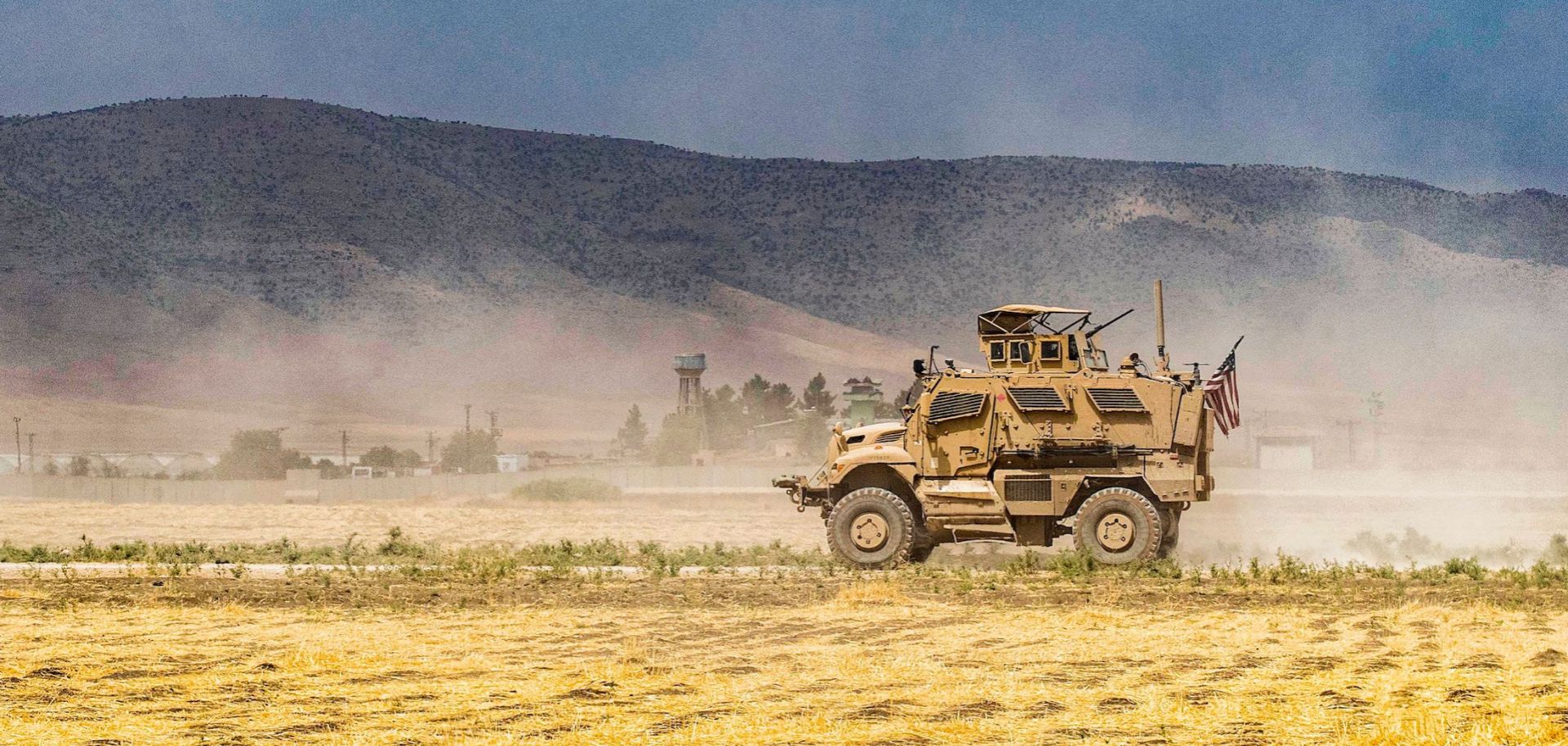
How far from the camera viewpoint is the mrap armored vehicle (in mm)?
27766

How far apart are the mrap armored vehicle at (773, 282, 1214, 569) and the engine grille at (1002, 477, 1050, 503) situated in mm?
13

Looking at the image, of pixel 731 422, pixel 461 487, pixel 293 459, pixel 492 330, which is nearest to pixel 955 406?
pixel 461 487

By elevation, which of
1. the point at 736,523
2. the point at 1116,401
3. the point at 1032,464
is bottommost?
the point at 736,523

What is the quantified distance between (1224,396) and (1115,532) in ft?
12.7

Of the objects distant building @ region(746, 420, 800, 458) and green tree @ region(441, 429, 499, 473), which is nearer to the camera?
green tree @ region(441, 429, 499, 473)

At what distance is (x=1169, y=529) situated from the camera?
28359 mm

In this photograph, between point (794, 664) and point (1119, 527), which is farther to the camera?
point (1119, 527)

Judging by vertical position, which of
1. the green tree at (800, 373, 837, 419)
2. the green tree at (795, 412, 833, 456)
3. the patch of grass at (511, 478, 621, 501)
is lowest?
the patch of grass at (511, 478, 621, 501)

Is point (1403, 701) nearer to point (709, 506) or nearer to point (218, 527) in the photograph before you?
point (218, 527)

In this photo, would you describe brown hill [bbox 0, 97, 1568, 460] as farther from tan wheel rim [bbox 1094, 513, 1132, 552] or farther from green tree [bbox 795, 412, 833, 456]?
tan wheel rim [bbox 1094, 513, 1132, 552]

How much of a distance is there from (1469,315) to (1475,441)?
5772cm

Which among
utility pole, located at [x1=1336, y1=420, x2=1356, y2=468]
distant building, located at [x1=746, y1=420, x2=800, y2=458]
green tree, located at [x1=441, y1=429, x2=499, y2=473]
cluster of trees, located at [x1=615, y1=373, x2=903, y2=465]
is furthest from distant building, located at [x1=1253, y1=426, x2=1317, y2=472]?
green tree, located at [x1=441, y1=429, x2=499, y2=473]

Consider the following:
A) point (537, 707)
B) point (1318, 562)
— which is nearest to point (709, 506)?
point (1318, 562)

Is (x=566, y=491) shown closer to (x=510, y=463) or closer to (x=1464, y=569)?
(x=510, y=463)
